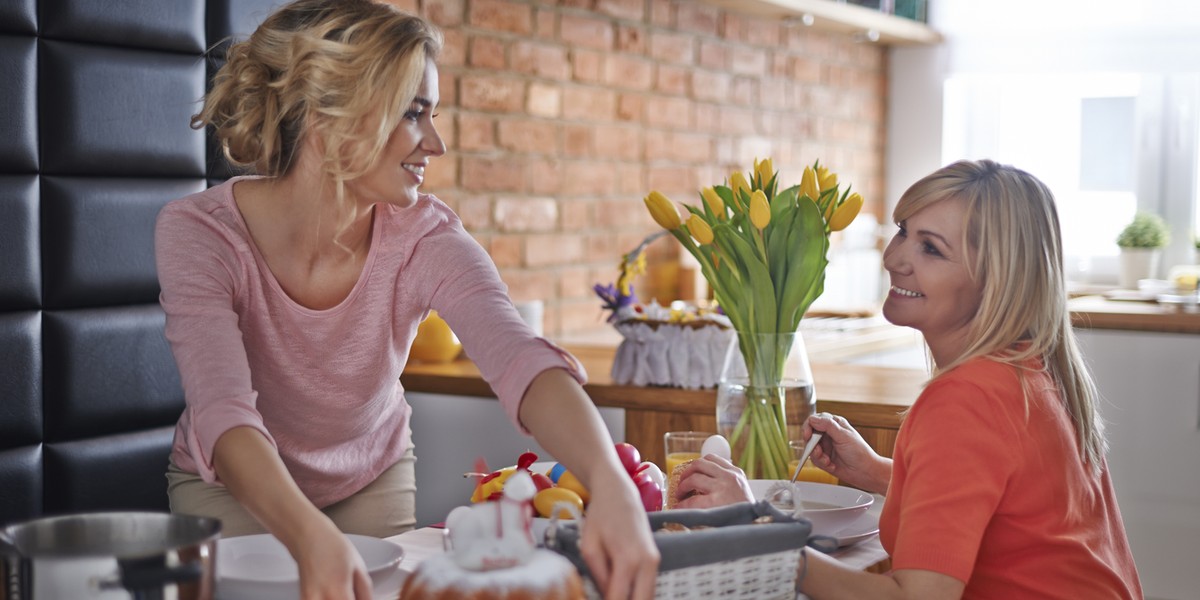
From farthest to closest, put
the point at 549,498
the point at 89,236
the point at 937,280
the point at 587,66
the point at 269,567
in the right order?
the point at 587,66, the point at 89,236, the point at 937,280, the point at 549,498, the point at 269,567

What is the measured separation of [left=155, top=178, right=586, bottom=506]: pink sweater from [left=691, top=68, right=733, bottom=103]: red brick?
2.29m

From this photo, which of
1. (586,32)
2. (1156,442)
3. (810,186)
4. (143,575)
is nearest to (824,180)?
(810,186)

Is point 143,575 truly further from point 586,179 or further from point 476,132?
point 586,179

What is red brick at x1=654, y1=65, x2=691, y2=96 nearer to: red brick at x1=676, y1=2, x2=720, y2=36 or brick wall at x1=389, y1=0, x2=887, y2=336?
brick wall at x1=389, y1=0, x2=887, y2=336

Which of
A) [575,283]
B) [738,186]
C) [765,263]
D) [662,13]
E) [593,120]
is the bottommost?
[575,283]

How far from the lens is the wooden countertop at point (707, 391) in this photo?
224 cm

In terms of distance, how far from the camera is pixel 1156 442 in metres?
3.47

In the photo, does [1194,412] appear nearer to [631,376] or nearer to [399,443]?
[631,376]

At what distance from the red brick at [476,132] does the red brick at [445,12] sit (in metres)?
0.22

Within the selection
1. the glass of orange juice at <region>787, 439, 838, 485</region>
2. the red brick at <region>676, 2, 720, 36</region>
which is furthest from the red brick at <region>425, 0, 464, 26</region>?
the glass of orange juice at <region>787, 439, 838, 485</region>

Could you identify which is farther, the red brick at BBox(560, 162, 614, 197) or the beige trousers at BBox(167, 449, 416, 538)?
the red brick at BBox(560, 162, 614, 197)

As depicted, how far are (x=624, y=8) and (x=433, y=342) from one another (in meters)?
1.32

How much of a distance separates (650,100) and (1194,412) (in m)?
1.72

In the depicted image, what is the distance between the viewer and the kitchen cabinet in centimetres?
342
